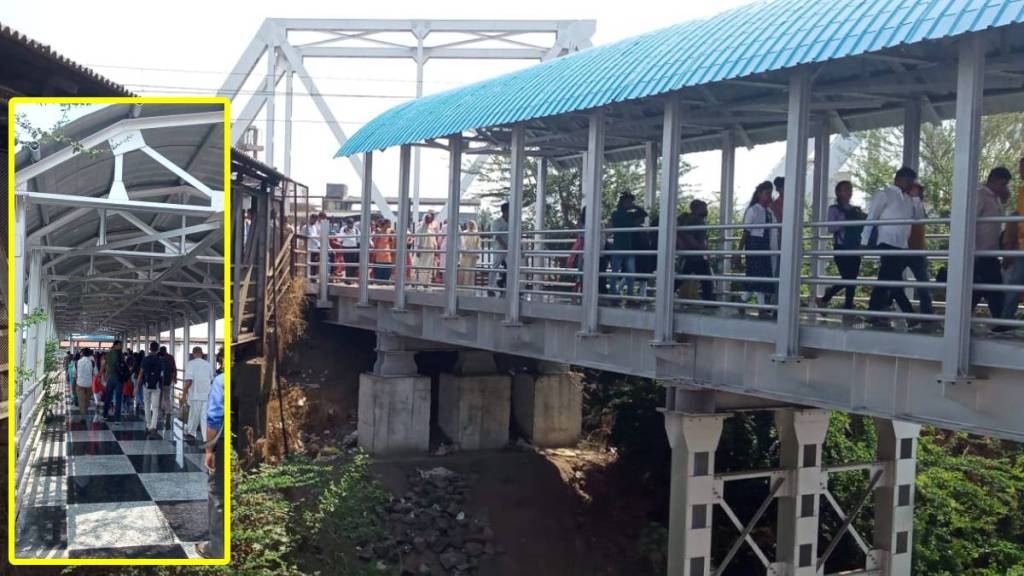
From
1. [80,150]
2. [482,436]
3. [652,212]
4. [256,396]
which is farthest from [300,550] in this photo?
[80,150]

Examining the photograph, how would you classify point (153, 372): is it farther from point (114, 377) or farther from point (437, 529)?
point (437, 529)

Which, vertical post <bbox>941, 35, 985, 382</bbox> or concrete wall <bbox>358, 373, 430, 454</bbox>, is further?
concrete wall <bbox>358, 373, 430, 454</bbox>

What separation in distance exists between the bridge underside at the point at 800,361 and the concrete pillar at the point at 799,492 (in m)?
3.37

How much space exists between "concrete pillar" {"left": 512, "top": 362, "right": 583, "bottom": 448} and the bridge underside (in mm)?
4934

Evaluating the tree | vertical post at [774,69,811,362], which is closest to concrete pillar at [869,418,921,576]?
vertical post at [774,69,811,362]

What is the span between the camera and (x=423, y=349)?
20.2 m

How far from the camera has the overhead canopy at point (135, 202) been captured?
8773 mm

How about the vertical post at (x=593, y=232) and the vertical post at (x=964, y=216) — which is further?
the vertical post at (x=593, y=232)

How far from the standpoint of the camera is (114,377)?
41.2 ft

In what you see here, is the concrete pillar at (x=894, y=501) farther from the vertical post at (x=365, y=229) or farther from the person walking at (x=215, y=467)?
the person walking at (x=215, y=467)

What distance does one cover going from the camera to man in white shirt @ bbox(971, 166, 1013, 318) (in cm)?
963

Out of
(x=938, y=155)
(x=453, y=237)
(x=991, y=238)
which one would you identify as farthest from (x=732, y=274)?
(x=938, y=155)

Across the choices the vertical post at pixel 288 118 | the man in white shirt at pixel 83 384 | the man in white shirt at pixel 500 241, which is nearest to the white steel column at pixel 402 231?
the man in white shirt at pixel 500 241

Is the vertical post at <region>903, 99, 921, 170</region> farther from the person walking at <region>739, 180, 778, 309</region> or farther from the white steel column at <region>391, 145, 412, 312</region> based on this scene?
the white steel column at <region>391, 145, 412, 312</region>
